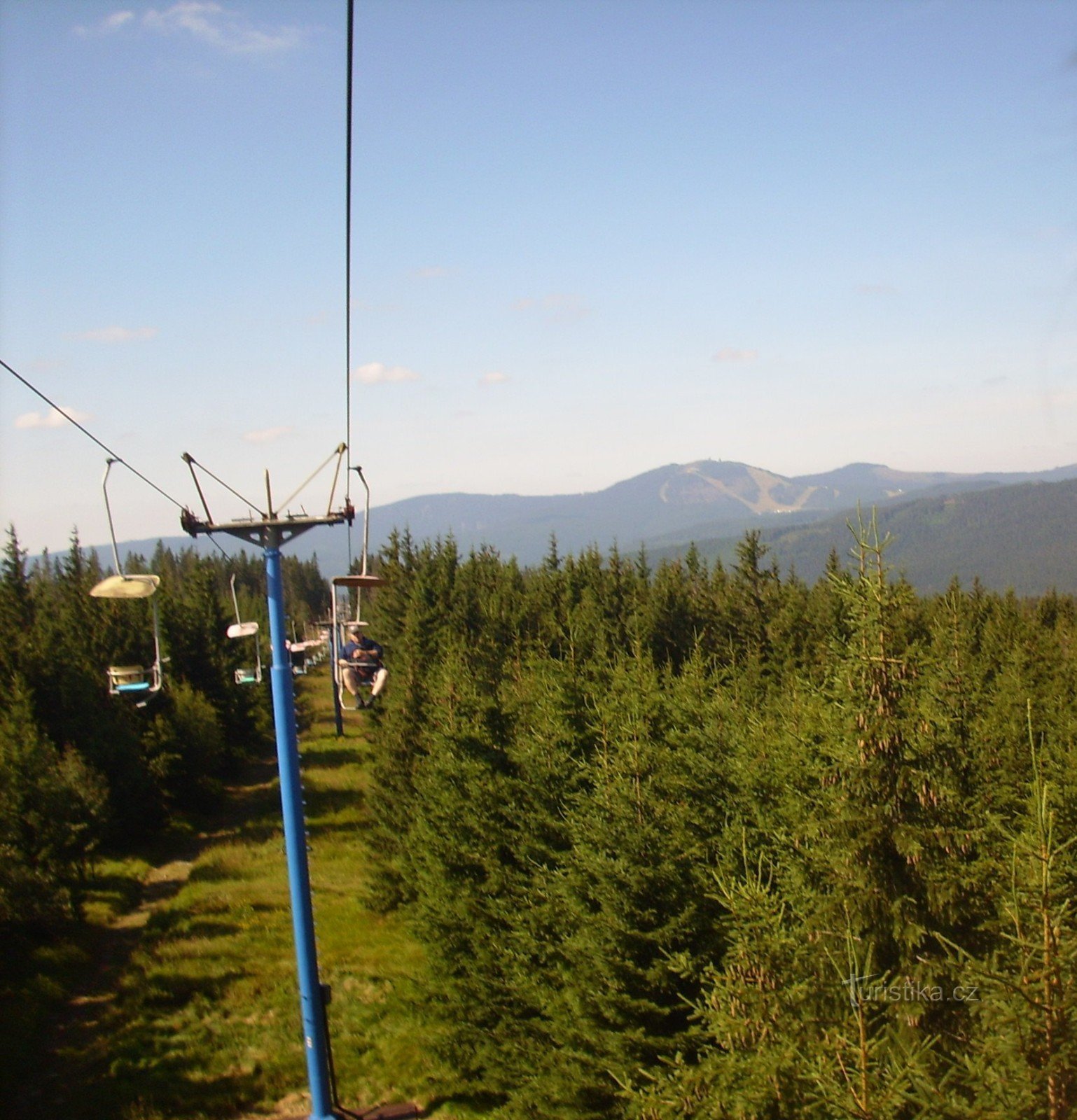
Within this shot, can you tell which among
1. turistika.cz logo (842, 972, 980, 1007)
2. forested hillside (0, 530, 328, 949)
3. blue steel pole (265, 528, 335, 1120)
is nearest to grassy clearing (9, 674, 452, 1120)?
forested hillside (0, 530, 328, 949)

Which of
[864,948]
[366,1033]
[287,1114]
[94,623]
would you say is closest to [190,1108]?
[287,1114]

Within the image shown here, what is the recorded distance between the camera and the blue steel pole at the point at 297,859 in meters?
12.7

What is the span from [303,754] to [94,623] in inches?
660

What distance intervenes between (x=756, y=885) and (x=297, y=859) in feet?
22.0

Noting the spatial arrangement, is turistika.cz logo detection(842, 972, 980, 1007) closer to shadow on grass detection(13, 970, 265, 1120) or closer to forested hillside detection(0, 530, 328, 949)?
forested hillside detection(0, 530, 328, 949)

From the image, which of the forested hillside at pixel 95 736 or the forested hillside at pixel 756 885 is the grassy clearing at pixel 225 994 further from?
the forested hillside at pixel 95 736

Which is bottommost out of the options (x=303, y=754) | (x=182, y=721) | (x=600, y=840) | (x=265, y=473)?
(x=303, y=754)

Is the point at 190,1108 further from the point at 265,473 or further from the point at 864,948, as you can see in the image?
the point at 864,948

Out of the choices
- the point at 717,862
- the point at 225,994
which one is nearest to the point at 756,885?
the point at 717,862

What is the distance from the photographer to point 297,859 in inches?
501

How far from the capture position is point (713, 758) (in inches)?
724

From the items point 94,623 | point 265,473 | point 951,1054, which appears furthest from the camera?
point 94,623

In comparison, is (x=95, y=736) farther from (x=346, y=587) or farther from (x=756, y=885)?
(x=756, y=885)

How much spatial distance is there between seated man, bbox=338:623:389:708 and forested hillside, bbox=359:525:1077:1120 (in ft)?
14.5
